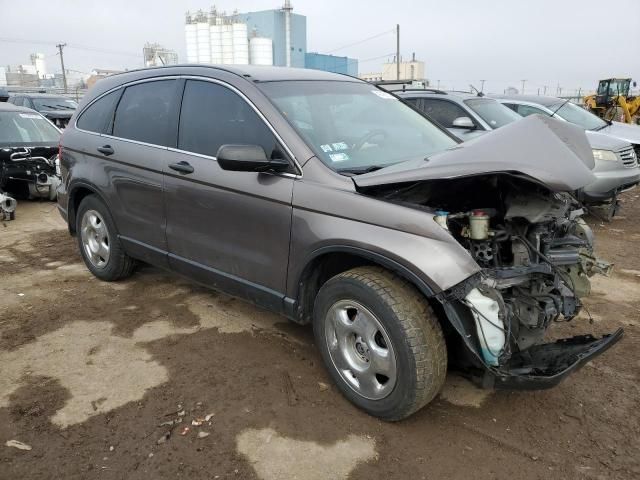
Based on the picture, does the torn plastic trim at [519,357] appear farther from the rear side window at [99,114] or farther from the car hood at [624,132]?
the car hood at [624,132]

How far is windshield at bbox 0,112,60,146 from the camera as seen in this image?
27.8ft

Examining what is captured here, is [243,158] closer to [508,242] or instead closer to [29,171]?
[508,242]

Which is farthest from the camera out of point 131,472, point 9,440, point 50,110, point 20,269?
point 50,110

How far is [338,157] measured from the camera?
3.14m

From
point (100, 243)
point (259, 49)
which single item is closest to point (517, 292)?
point (100, 243)

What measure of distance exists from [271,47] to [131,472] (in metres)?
52.0

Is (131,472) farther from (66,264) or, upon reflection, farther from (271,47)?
(271,47)

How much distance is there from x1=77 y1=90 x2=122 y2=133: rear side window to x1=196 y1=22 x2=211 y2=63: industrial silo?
151ft

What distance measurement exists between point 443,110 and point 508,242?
5342 millimetres

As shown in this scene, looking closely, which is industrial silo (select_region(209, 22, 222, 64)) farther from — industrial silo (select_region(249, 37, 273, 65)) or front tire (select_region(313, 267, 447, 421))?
front tire (select_region(313, 267, 447, 421))

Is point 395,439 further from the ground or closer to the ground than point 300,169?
closer to the ground

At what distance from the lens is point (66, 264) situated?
561 cm

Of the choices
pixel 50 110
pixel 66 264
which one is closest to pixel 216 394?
pixel 66 264

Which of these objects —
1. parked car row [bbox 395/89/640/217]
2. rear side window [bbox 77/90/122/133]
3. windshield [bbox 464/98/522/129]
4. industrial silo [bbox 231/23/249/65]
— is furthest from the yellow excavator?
industrial silo [bbox 231/23/249/65]
